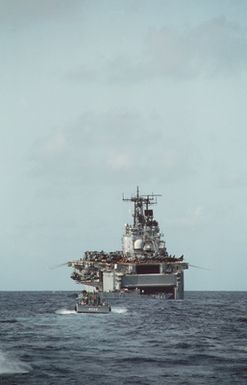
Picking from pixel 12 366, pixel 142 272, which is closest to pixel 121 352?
pixel 12 366

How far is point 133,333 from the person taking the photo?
78.4 metres

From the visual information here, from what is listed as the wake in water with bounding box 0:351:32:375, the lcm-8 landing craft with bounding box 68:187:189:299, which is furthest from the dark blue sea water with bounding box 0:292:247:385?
the lcm-8 landing craft with bounding box 68:187:189:299

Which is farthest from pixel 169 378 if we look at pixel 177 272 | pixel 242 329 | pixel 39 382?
pixel 177 272

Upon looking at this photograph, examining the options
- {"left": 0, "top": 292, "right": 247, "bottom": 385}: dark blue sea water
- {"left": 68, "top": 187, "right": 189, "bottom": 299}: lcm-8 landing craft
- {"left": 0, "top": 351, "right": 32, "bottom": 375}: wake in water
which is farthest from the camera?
{"left": 68, "top": 187, "right": 189, "bottom": 299}: lcm-8 landing craft

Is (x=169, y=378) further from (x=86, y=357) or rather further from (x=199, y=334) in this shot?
(x=199, y=334)

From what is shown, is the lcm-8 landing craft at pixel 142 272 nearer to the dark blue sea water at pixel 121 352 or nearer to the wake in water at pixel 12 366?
the dark blue sea water at pixel 121 352

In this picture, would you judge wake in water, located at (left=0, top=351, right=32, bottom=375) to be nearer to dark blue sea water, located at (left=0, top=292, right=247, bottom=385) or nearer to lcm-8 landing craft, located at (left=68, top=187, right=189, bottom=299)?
dark blue sea water, located at (left=0, top=292, right=247, bottom=385)

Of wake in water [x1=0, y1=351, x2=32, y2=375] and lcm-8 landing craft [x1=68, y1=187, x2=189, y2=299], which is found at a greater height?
lcm-8 landing craft [x1=68, y1=187, x2=189, y2=299]

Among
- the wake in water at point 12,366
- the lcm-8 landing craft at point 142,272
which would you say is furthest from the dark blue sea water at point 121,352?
the lcm-8 landing craft at point 142,272

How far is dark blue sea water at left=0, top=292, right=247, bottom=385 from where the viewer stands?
155ft

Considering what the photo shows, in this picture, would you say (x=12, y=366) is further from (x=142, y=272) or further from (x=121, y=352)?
(x=142, y=272)

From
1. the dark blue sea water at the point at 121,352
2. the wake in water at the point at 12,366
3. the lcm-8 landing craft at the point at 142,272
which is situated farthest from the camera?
the lcm-8 landing craft at the point at 142,272

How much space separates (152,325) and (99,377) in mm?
44629

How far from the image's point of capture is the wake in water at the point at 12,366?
49719 millimetres
